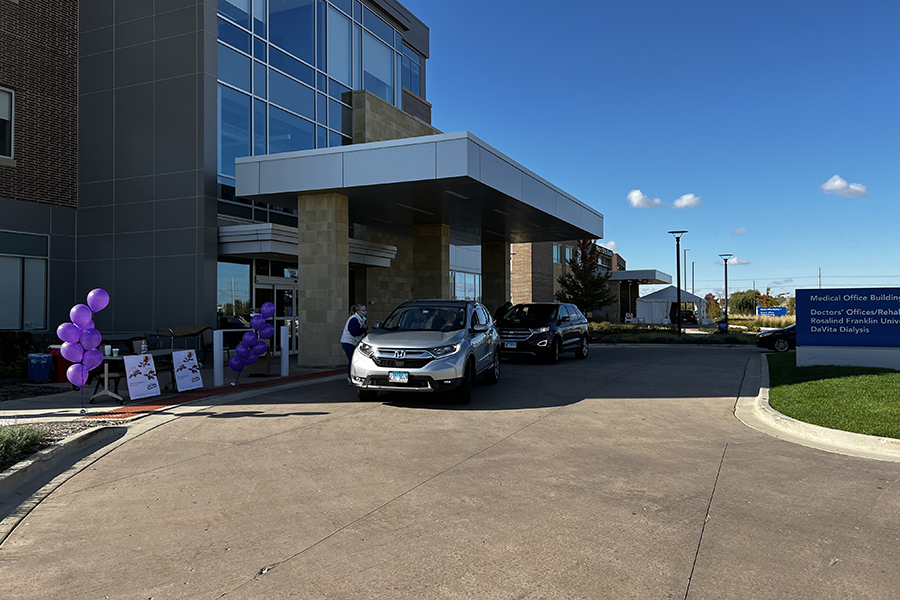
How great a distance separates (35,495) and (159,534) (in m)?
1.98

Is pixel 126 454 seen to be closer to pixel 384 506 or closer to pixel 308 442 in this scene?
pixel 308 442

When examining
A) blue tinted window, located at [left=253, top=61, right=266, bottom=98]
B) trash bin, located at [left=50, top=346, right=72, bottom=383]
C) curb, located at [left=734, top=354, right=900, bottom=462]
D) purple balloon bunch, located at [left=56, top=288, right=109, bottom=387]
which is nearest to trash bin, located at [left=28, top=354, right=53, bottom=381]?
trash bin, located at [left=50, top=346, right=72, bottom=383]

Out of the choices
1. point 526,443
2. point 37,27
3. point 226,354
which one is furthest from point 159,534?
point 37,27

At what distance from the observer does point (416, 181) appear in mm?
15336

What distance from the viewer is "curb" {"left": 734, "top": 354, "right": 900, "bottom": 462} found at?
7549 millimetres

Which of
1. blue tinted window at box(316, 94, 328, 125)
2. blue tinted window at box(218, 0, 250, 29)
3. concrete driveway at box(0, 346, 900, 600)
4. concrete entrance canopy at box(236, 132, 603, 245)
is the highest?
blue tinted window at box(218, 0, 250, 29)

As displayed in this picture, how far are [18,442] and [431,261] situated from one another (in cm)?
1631

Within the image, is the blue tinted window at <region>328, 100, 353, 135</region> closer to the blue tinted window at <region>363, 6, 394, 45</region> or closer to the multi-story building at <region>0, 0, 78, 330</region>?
the blue tinted window at <region>363, 6, 394, 45</region>

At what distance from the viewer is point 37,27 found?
60.2ft

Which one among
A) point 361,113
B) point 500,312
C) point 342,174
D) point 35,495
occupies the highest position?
point 361,113

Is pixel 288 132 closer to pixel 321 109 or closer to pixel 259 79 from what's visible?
pixel 259 79

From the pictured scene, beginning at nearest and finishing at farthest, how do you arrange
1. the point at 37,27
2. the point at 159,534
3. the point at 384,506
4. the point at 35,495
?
1. the point at 159,534
2. the point at 384,506
3. the point at 35,495
4. the point at 37,27

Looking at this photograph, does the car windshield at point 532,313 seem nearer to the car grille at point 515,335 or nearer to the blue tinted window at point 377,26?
the car grille at point 515,335

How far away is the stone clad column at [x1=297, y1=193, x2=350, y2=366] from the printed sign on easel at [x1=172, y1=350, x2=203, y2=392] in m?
4.63
